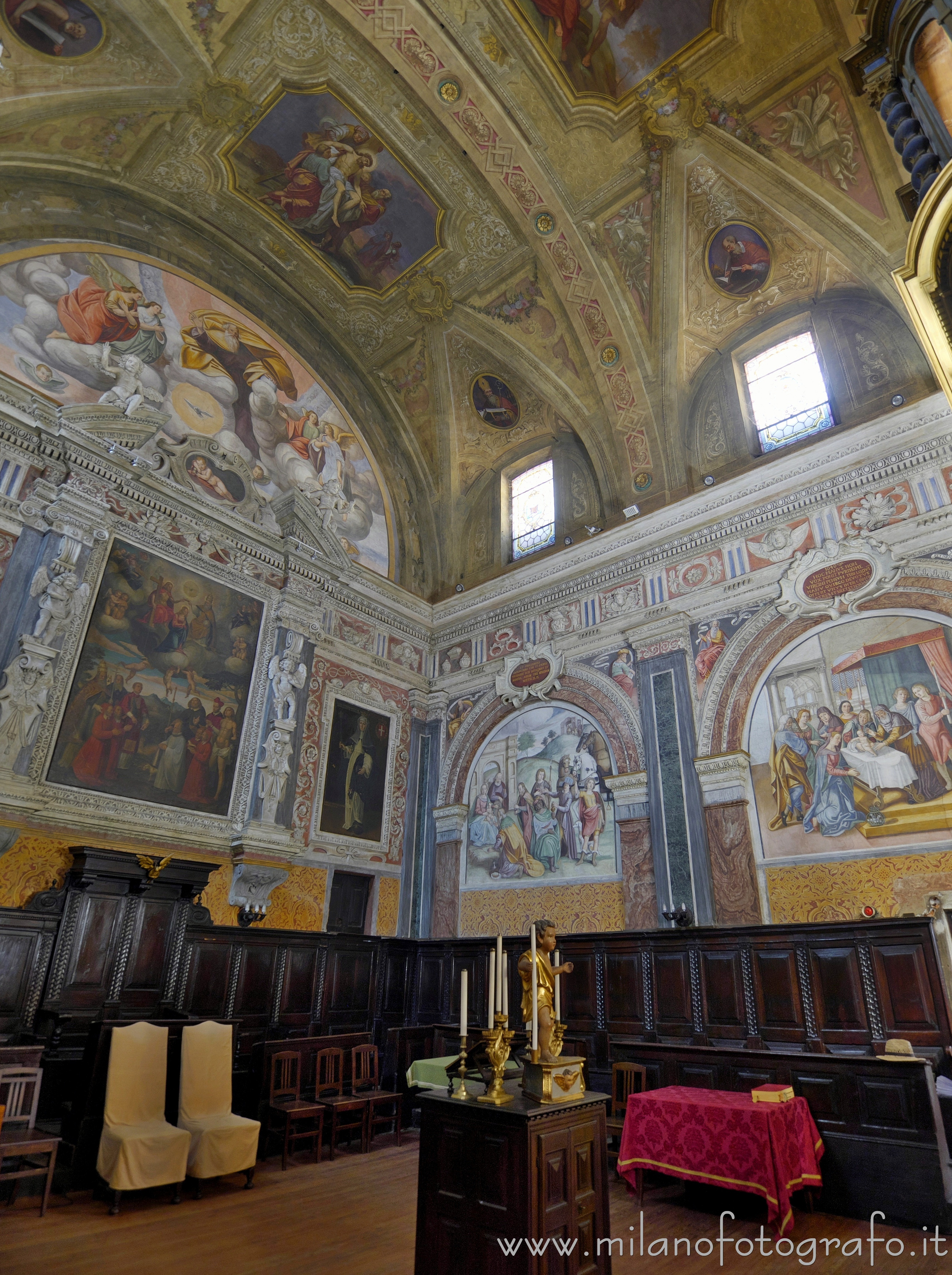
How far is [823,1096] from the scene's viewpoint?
6.62 metres

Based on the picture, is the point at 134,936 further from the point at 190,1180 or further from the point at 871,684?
the point at 871,684

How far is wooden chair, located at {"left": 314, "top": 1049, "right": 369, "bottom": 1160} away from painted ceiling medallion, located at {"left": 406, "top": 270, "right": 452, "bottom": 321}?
485 inches

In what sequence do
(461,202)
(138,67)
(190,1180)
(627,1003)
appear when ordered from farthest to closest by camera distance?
(461,202) → (138,67) → (627,1003) → (190,1180)

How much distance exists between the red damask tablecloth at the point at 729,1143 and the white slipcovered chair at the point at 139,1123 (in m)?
3.95

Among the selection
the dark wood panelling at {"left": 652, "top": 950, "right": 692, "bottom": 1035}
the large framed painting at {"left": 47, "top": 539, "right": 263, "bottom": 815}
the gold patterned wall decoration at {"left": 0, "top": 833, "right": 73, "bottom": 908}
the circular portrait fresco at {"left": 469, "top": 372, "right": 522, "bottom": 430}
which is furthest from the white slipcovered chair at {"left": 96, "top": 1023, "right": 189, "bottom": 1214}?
the circular portrait fresco at {"left": 469, "top": 372, "right": 522, "bottom": 430}

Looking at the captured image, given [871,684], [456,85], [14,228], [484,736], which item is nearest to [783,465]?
[871,684]

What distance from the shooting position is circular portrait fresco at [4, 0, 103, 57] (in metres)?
9.83

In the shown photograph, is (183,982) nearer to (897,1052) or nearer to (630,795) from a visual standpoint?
(630,795)

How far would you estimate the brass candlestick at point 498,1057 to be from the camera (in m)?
4.40

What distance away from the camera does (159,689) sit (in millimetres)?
10594

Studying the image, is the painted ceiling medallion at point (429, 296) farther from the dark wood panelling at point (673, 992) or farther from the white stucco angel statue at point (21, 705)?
the dark wood panelling at point (673, 992)

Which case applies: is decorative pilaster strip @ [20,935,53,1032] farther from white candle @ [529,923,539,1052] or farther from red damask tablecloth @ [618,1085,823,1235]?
white candle @ [529,923,539,1052]

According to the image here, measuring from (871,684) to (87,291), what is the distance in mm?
12481

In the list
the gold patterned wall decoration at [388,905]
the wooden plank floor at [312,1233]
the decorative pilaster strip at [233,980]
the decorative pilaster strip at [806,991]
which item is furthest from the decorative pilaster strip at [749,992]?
the decorative pilaster strip at [233,980]
